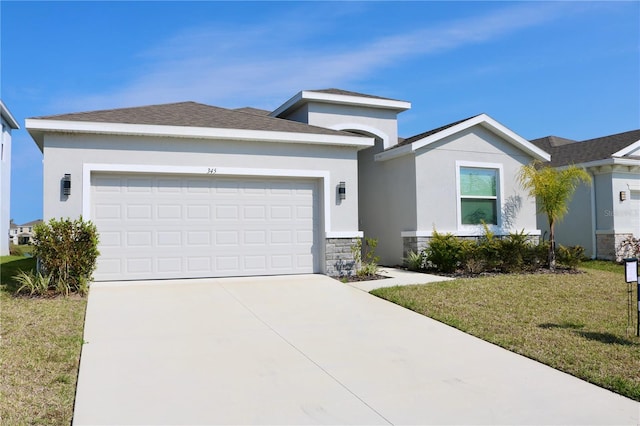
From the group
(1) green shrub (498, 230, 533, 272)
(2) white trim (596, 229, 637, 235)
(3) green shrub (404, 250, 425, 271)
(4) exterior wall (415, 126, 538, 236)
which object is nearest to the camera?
(1) green shrub (498, 230, 533, 272)

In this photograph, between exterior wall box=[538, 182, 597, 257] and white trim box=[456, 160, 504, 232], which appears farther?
exterior wall box=[538, 182, 597, 257]

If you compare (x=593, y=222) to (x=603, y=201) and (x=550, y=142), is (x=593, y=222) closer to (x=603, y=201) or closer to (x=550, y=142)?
(x=603, y=201)

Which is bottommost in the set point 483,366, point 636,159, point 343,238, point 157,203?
point 483,366

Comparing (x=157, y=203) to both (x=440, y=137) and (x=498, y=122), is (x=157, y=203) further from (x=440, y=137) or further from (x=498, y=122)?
(x=498, y=122)

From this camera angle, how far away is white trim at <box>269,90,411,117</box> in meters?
15.8

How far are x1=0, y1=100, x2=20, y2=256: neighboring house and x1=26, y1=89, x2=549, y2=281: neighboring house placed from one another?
13816mm

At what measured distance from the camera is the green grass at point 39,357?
4.55 m

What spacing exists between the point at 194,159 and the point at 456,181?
723 centimetres

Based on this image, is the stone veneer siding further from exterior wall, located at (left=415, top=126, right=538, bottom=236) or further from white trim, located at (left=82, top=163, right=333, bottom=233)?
exterior wall, located at (left=415, top=126, right=538, bottom=236)

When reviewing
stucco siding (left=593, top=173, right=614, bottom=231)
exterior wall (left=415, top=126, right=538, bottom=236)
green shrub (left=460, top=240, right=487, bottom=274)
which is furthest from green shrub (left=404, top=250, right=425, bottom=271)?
stucco siding (left=593, top=173, right=614, bottom=231)

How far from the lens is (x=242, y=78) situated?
15992 mm

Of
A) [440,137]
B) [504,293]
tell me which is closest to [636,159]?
[440,137]

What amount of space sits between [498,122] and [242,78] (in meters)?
7.89

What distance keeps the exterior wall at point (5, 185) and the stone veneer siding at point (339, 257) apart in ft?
58.5
